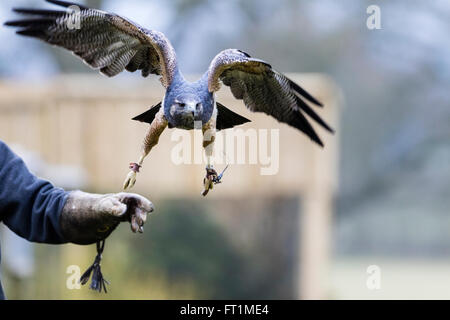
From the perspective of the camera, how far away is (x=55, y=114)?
26.5 feet

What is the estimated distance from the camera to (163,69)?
1644 mm

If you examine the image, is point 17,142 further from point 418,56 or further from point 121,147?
point 418,56

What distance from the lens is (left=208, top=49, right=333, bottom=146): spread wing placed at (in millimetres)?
1661

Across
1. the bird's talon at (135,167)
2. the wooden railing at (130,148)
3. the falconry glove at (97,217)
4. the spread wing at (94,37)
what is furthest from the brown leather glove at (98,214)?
the wooden railing at (130,148)

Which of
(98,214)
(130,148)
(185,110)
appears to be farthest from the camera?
(130,148)

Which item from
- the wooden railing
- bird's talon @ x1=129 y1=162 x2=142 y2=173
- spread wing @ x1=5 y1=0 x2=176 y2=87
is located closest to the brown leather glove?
bird's talon @ x1=129 y1=162 x2=142 y2=173

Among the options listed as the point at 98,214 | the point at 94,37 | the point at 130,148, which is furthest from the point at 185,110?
the point at 130,148

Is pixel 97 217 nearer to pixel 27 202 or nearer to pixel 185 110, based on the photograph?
pixel 27 202

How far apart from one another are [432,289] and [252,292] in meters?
5.07

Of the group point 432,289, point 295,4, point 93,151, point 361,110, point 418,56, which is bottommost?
point 432,289

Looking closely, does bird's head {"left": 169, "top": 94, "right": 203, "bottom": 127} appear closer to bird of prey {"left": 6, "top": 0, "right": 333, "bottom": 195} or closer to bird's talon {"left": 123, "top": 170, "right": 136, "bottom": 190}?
bird of prey {"left": 6, "top": 0, "right": 333, "bottom": 195}

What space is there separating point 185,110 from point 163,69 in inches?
6.1

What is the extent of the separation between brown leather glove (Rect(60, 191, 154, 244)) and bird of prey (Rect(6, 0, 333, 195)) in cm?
26
